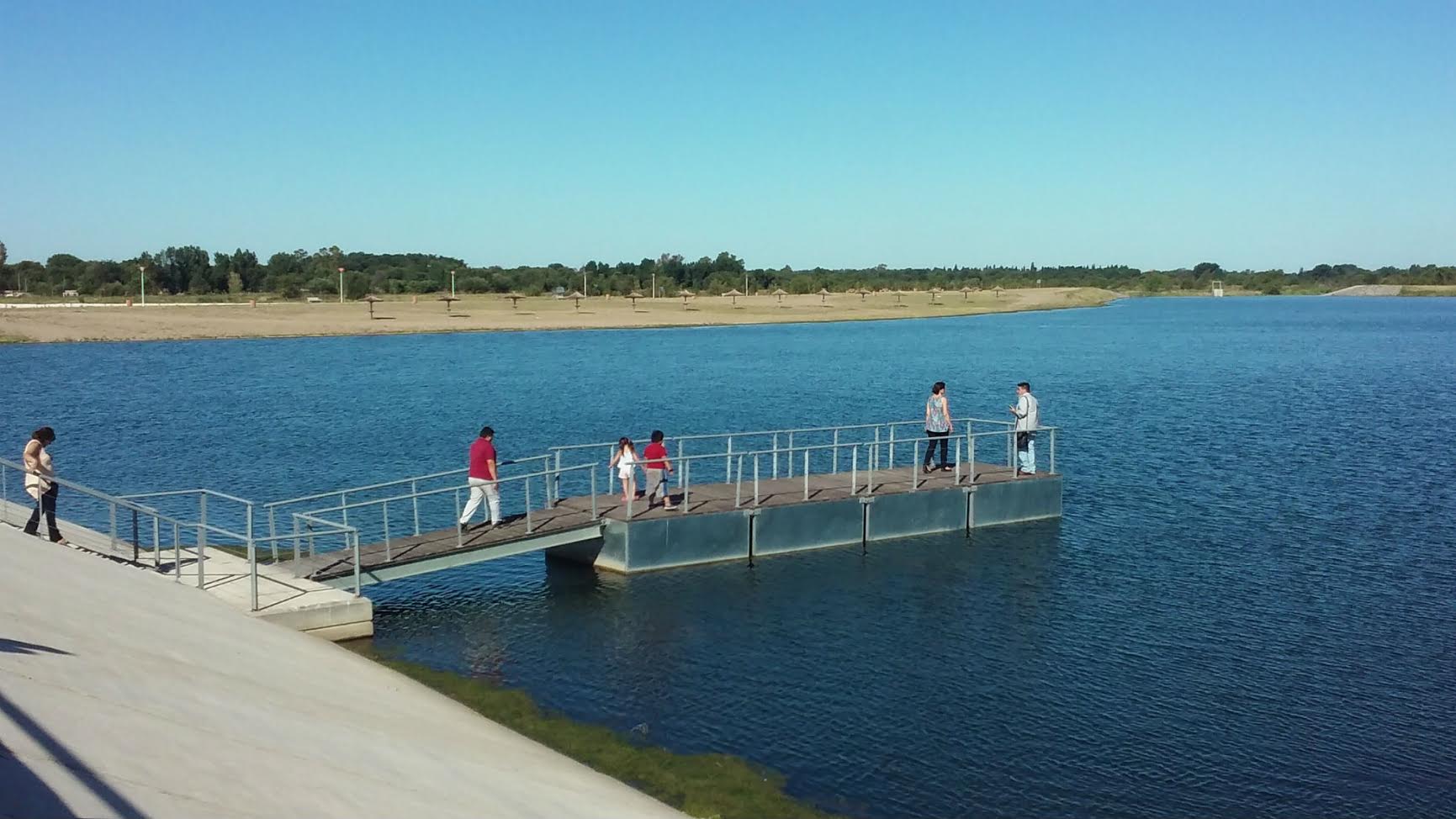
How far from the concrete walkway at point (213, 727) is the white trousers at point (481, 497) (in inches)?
196

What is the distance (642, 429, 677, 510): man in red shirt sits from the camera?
23.1m

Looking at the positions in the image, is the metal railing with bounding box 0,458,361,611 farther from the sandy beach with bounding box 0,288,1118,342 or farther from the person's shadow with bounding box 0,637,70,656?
the sandy beach with bounding box 0,288,1118,342

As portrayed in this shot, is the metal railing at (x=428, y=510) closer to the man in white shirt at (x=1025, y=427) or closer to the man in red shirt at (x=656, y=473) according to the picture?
the man in red shirt at (x=656, y=473)

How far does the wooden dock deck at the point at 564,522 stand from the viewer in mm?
19578

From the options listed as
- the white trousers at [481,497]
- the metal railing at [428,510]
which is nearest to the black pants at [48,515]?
the metal railing at [428,510]

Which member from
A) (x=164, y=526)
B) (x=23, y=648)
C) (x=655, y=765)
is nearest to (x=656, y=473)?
(x=655, y=765)

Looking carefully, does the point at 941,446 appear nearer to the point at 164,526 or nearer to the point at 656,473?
the point at 656,473

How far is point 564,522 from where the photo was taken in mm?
22078

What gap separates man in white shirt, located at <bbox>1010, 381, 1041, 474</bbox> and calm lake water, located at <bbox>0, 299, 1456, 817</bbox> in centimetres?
192

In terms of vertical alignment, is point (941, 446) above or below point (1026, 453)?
above

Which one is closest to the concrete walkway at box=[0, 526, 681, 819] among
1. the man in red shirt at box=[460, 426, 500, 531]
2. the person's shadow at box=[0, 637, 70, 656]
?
the person's shadow at box=[0, 637, 70, 656]

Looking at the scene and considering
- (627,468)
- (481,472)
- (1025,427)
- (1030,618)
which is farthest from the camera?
(1025,427)

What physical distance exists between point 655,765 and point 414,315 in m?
119

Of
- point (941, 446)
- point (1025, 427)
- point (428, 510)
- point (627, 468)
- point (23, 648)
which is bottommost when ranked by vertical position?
point (428, 510)
